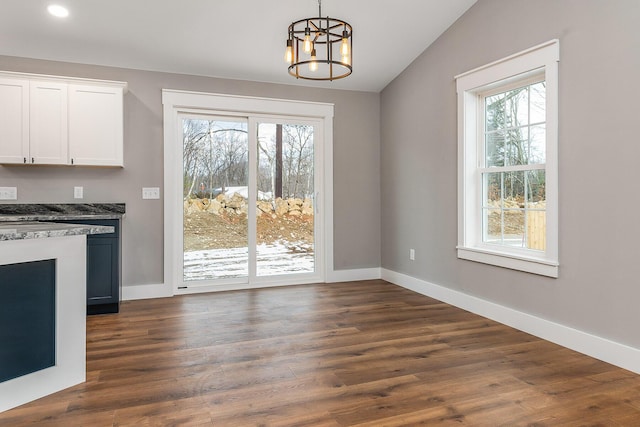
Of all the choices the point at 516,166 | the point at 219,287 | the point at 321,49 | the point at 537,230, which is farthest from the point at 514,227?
the point at 219,287

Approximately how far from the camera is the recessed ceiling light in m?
3.60

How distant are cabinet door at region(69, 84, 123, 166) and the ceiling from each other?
452 millimetres

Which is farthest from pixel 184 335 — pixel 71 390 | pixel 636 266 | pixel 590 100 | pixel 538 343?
pixel 590 100

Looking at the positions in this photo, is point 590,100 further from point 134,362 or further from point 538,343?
A: point 134,362

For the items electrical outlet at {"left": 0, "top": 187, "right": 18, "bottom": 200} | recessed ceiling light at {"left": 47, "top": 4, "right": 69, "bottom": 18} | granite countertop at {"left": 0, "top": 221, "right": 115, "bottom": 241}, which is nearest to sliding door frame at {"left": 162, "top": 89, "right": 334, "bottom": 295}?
recessed ceiling light at {"left": 47, "top": 4, "right": 69, "bottom": 18}

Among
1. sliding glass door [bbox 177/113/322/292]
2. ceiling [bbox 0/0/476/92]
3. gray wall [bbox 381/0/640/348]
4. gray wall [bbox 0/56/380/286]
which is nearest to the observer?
gray wall [bbox 381/0/640/348]

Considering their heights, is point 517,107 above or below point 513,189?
above

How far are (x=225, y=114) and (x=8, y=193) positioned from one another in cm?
228

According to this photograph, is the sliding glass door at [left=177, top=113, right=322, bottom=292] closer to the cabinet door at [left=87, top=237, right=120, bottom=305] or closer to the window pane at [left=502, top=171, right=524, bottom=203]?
the cabinet door at [left=87, top=237, right=120, bottom=305]

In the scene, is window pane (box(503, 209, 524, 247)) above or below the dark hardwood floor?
above

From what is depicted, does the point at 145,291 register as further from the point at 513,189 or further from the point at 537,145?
the point at 537,145

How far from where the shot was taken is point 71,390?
234 centimetres

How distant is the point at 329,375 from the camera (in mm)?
2555

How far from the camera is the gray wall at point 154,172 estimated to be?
4289mm
